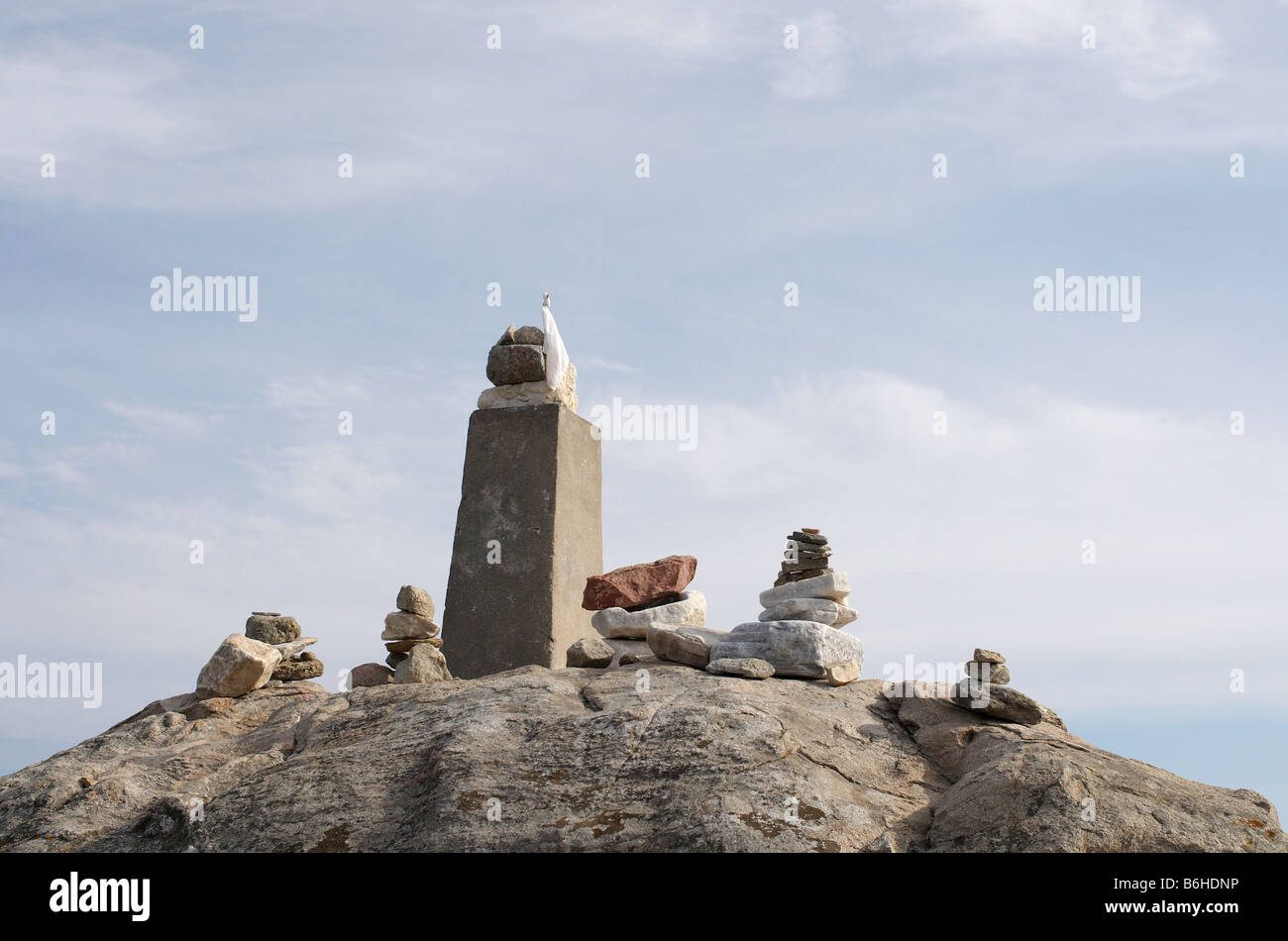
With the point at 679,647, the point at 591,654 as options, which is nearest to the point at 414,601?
the point at 591,654

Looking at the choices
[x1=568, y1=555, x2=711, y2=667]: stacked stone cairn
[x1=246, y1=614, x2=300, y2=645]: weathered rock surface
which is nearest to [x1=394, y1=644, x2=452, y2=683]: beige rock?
[x1=568, y1=555, x2=711, y2=667]: stacked stone cairn

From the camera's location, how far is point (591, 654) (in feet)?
28.0

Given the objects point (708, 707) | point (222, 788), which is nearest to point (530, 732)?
point (708, 707)

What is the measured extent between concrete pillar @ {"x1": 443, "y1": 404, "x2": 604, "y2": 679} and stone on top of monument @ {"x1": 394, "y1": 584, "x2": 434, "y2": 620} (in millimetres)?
209

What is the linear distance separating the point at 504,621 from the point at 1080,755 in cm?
554

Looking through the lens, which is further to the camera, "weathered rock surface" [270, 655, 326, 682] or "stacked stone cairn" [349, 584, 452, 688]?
"stacked stone cairn" [349, 584, 452, 688]

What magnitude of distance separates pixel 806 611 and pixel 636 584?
4.73ft

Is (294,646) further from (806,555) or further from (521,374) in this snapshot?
(806,555)

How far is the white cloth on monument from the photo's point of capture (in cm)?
1127

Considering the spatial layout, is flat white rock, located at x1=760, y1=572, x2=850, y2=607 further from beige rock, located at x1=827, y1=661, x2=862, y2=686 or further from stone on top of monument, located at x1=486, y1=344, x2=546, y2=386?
stone on top of monument, located at x1=486, y1=344, x2=546, y2=386

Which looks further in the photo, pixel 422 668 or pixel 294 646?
pixel 294 646

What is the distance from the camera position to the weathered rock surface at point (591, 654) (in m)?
8.55
